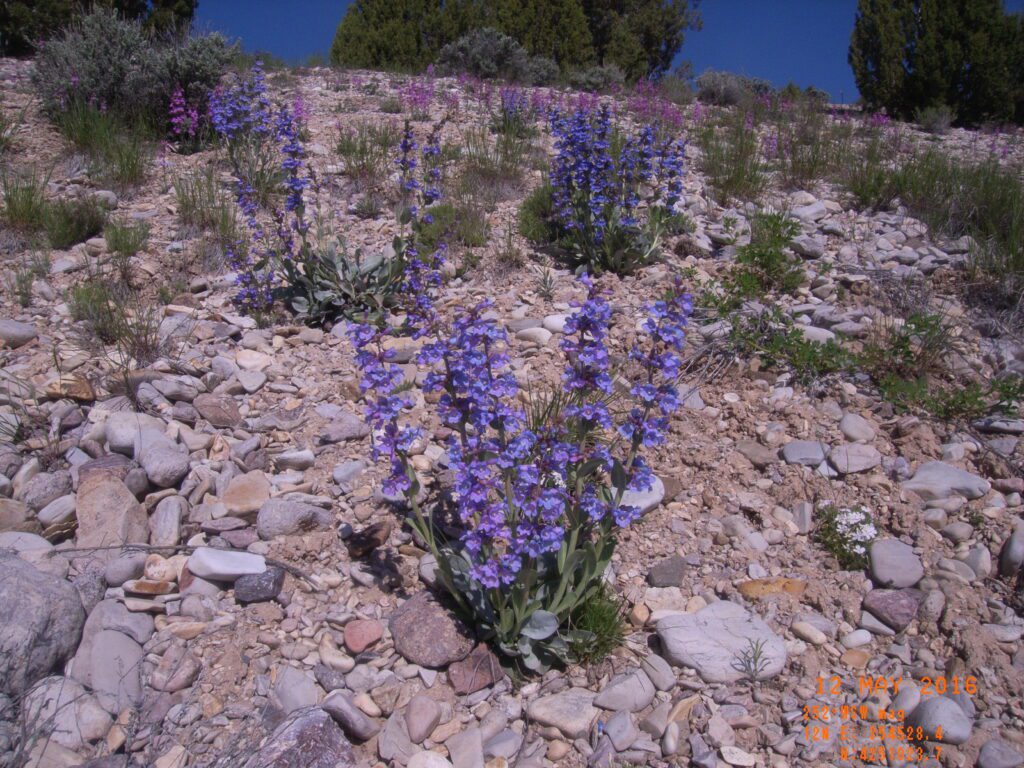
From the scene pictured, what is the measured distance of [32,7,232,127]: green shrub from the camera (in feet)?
24.5

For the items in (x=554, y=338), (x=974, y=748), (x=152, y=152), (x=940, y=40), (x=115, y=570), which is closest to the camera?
(x=974, y=748)

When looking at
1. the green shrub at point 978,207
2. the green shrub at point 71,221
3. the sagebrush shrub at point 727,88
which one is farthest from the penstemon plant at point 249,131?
the sagebrush shrub at point 727,88

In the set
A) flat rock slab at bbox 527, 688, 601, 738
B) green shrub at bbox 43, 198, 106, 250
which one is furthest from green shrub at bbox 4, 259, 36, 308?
flat rock slab at bbox 527, 688, 601, 738

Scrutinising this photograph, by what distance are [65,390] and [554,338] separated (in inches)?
117

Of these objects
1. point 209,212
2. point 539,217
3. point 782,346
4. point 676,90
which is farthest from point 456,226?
point 676,90

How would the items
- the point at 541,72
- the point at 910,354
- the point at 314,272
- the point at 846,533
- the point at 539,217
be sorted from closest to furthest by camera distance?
the point at 846,533
the point at 910,354
the point at 314,272
the point at 539,217
the point at 541,72

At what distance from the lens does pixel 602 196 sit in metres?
5.20

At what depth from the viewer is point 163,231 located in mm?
5863

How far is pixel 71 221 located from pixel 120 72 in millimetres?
3108

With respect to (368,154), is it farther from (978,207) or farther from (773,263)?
(978,207)

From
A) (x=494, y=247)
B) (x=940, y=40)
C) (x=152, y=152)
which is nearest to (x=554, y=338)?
(x=494, y=247)

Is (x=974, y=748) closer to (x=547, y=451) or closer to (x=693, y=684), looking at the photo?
(x=693, y=684)

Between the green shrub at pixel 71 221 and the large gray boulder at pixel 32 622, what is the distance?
3.65 metres

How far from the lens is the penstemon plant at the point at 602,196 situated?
17.5 ft
